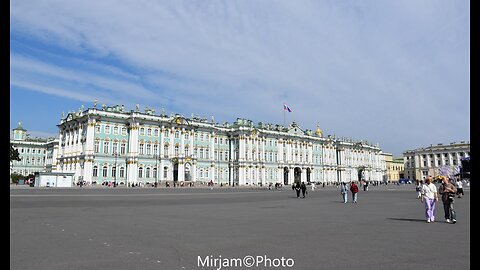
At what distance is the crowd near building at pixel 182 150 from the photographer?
248ft

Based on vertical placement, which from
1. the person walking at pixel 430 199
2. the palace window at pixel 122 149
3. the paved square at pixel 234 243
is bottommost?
the paved square at pixel 234 243

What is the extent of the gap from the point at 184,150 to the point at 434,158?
11150cm

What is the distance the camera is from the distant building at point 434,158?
145m

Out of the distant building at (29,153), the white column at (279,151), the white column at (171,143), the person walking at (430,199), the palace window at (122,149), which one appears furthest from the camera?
the distant building at (29,153)

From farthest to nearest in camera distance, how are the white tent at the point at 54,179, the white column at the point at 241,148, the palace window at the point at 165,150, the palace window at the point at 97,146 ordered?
the white column at the point at 241,148
the palace window at the point at 165,150
the palace window at the point at 97,146
the white tent at the point at 54,179

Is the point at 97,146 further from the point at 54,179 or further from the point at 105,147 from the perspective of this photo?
the point at 54,179

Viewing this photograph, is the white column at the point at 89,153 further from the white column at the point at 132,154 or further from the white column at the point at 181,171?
the white column at the point at 181,171

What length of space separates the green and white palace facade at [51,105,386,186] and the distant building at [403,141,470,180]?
2102 inches

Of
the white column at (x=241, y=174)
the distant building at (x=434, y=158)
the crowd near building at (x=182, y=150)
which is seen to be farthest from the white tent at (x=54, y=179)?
the distant building at (x=434, y=158)

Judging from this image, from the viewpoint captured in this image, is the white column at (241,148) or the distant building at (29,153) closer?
the white column at (241,148)

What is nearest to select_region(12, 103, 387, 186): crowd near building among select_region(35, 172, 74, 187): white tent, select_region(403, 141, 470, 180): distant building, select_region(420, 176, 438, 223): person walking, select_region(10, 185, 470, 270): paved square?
select_region(35, 172, 74, 187): white tent

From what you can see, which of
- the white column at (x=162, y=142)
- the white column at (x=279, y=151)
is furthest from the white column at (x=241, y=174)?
the white column at (x=162, y=142)

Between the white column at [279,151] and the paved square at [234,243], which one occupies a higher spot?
the white column at [279,151]
